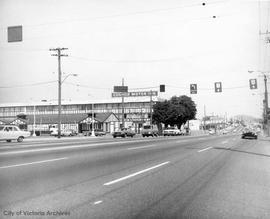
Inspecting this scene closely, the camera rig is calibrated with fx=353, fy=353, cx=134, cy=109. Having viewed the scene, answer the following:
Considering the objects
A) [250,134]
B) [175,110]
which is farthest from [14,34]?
[175,110]

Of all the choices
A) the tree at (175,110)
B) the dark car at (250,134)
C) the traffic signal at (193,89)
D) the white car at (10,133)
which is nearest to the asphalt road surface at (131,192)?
the white car at (10,133)

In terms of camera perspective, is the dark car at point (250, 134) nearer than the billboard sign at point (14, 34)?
No

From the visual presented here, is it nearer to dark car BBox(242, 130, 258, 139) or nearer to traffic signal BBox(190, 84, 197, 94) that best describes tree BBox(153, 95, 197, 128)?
dark car BBox(242, 130, 258, 139)

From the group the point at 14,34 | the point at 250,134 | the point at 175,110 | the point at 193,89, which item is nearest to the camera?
the point at 14,34

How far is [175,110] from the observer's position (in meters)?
89.4

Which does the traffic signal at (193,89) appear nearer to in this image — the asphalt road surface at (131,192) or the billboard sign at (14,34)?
the billboard sign at (14,34)

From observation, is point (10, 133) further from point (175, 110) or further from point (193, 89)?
point (175, 110)

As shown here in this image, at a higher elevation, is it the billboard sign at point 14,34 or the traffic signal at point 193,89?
the billboard sign at point 14,34

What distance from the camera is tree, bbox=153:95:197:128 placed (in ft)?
294

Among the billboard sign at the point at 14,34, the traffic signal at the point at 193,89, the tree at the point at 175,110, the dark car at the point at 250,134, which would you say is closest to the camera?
the billboard sign at the point at 14,34

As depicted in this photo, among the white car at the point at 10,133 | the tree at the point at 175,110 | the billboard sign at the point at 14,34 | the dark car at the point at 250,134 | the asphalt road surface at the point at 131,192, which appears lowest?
the dark car at the point at 250,134

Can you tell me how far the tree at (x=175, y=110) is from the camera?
89688 millimetres

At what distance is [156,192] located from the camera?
8.48 metres

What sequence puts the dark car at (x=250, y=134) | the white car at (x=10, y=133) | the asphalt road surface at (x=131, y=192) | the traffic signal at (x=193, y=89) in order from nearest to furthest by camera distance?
1. the asphalt road surface at (x=131, y=192)
2. the white car at (x=10, y=133)
3. the traffic signal at (x=193, y=89)
4. the dark car at (x=250, y=134)
